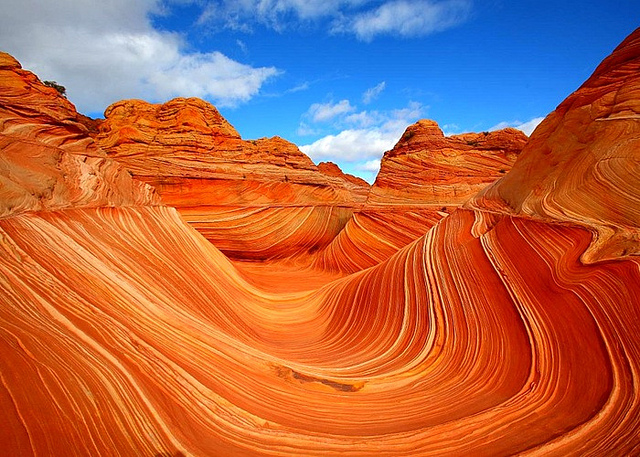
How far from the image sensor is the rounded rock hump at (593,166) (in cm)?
342

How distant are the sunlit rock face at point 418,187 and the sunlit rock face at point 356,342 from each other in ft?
17.9

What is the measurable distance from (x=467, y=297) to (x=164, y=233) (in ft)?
12.4

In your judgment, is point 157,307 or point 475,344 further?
point 475,344

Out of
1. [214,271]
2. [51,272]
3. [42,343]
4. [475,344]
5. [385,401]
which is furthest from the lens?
[214,271]

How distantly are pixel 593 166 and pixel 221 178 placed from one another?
10.8m

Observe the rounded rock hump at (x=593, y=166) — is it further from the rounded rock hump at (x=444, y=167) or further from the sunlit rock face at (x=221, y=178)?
the sunlit rock face at (x=221, y=178)

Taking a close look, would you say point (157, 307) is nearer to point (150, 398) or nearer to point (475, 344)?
point (150, 398)

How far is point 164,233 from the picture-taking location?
4656 mm

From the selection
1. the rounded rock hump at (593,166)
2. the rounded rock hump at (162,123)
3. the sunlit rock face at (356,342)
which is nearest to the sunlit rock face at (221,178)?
the rounded rock hump at (162,123)

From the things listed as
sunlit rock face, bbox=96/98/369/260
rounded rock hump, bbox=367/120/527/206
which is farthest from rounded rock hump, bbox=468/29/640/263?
sunlit rock face, bbox=96/98/369/260

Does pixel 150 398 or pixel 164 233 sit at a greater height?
pixel 164 233

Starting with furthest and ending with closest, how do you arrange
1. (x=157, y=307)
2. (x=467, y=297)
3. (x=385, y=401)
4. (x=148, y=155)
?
(x=148, y=155), (x=467, y=297), (x=157, y=307), (x=385, y=401)

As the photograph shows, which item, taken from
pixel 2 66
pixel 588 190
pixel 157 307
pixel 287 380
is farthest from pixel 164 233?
pixel 2 66

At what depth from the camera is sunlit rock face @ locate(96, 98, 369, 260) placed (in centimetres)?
1180
